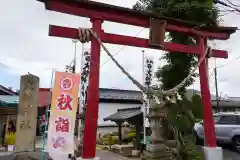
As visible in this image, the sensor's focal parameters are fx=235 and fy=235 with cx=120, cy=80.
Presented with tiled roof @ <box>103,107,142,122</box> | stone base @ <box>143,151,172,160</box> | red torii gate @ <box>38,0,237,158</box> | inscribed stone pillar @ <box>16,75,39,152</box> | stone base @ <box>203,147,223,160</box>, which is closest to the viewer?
red torii gate @ <box>38,0,237,158</box>

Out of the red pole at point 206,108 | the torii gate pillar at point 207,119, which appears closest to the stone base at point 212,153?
the torii gate pillar at point 207,119

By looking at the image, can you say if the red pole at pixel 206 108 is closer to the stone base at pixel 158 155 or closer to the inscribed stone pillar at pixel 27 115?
the stone base at pixel 158 155

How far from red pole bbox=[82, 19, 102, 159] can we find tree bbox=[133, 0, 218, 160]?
4086 mm

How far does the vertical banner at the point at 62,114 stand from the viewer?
679cm

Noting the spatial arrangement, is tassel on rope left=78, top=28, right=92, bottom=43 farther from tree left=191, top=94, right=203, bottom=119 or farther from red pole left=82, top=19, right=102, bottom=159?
tree left=191, top=94, right=203, bottom=119

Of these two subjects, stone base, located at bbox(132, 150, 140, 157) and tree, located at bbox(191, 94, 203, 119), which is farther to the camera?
tree, located at bbox(191, 94, 203, 119)

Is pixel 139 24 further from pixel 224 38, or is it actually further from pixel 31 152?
pixel 31 152

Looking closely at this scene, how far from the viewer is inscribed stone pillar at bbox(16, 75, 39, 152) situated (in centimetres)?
793

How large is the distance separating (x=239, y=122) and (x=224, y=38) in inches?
221

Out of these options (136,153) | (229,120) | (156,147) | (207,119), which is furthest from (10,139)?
(229,120)

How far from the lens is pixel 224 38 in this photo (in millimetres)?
9555

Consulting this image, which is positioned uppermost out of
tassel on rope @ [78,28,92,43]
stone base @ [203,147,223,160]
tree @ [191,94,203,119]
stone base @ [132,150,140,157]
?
tassel on rope @ [78,28,92,43]

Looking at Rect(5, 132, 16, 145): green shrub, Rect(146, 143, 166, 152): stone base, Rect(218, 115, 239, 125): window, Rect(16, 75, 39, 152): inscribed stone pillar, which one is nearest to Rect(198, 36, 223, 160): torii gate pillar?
Rect(146, 143, 166, 152): stone base

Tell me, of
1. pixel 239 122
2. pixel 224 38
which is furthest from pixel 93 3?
pixel 239 122
